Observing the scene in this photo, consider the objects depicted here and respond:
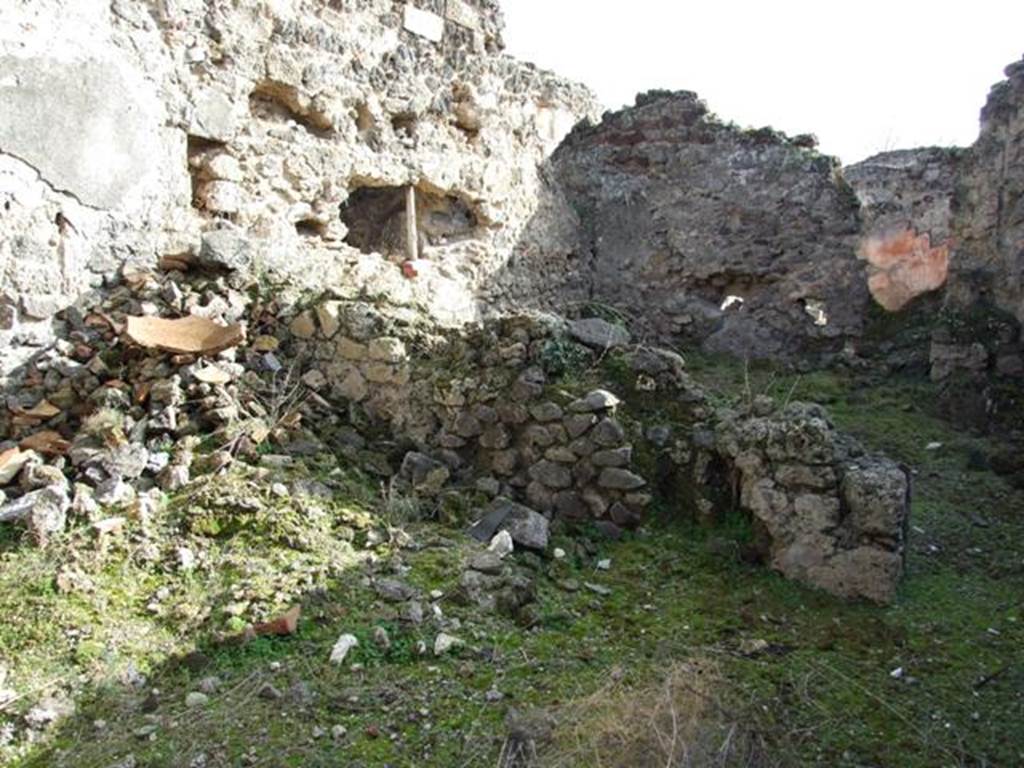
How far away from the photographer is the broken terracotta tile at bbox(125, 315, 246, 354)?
16.4 feet

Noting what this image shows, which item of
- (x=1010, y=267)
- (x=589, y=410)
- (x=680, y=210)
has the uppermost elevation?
(x=680, y=210)

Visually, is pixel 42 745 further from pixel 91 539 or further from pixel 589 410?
pixel 589 410

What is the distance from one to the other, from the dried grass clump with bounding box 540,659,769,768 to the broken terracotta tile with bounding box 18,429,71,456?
3.11 m

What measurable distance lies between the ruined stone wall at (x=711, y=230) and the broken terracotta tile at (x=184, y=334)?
3.93 metres

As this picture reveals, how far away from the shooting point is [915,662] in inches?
145

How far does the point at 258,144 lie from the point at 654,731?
503cm

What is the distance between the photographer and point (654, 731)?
2.98 m

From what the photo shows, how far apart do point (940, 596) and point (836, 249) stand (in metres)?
5.07

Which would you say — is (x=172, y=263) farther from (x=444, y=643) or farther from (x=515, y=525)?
(x=444, y=643)

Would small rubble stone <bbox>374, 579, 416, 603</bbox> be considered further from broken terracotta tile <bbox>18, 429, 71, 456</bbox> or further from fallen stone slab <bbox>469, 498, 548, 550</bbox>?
broken terracotta tile <bbox>18, 429, 71, 456</bbox>

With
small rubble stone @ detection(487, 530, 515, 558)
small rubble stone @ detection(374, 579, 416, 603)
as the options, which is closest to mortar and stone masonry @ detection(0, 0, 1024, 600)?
A: small rubble stone @ detection(487, 530, 515, 558)

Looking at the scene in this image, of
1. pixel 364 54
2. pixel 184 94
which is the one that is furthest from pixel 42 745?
pixel 364 54

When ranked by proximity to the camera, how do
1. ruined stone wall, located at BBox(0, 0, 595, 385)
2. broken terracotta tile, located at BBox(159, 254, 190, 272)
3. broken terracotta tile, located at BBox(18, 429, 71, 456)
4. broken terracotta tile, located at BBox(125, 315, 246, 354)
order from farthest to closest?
broken terracotta tile, located at BBox(159, 254, 190, 272) → ruined stone wall, located at BBox(0, 0, 595, 385) → broken terracotta tile, located at BBox(125, 315, 246, 354) → broken terracotta tile, located at BBox(18, 429, 71, 456)

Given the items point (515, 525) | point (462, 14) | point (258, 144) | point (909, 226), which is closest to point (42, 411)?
point (258, 144)
